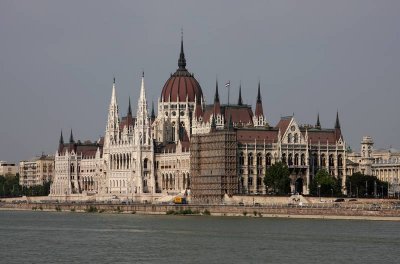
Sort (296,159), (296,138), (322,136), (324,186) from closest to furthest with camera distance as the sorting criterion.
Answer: (324,186) < (296,159) < (296,138) < (322,136)

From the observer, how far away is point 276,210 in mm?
137375

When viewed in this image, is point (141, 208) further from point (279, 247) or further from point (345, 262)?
point (345, 262)

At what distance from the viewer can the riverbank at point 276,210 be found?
127062 millimetres

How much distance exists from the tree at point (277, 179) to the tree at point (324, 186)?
392 centimetres

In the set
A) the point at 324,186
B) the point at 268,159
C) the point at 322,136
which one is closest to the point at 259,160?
the point at 268,159

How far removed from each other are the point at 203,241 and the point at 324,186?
2791 inches

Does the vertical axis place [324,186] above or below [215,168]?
below

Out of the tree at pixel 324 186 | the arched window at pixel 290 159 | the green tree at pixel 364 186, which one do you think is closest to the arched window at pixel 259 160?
the arched window at pixel 290 159

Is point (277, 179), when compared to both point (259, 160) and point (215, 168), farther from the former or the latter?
point (259, 160)

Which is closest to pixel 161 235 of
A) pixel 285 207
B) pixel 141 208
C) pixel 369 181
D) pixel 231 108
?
pixel 285 207

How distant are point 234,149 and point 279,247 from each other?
7726 cm

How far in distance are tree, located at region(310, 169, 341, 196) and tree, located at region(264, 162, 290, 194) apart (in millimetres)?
3916

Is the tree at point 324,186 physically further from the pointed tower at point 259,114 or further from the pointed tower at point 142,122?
the pointed tower at point 142,122

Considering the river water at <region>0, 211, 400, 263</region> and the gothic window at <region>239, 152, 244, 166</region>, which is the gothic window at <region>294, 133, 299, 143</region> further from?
the river water at <region>0, 211, 400, 263</region>
